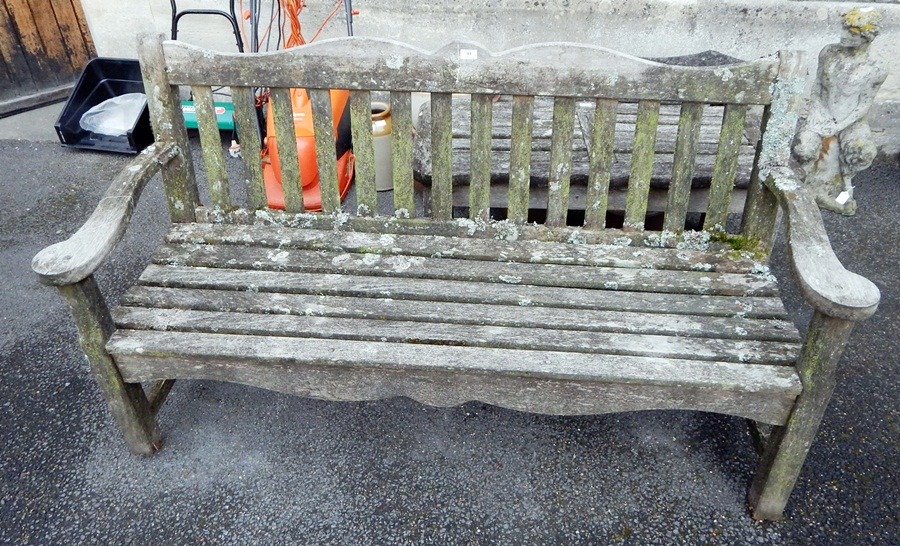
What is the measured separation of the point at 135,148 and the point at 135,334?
3.16 metres

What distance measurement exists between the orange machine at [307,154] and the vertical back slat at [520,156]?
5.26 ft

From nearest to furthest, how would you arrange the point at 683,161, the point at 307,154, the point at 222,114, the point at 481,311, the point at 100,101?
the point at 481,311, the point at 683,161, the point at 307,154, the point at 222,114, the point at 100,101

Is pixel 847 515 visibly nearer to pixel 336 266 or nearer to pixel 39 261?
pixel 336 266

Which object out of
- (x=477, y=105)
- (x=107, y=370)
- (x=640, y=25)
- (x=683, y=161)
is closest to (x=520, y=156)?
Answer: (x=477, y=105)

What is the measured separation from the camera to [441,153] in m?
2.63

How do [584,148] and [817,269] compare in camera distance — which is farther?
[584,148]

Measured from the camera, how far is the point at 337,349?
7.08 ft

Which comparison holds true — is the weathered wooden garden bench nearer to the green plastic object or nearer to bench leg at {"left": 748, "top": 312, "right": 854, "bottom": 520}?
bench leg at {"left": 748, "top": 312, "right": 854, "bottom": 520}

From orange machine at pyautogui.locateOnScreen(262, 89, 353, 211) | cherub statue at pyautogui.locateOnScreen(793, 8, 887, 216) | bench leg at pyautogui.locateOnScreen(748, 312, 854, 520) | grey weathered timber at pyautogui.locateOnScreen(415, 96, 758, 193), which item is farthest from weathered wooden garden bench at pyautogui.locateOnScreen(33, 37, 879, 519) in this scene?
cherub statue at pyautogui.locateOnScreen(793, 8, 887, 216)

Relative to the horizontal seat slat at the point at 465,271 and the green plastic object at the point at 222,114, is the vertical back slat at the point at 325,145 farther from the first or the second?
the green plastic object at the point at 222,114

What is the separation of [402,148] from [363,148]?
0.51 ft

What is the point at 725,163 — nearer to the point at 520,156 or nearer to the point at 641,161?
the point at 641,161

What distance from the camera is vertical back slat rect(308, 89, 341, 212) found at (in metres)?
2.57

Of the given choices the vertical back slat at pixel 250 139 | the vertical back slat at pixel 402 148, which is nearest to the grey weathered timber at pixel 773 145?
the vertical back slat at pixel 402 148
